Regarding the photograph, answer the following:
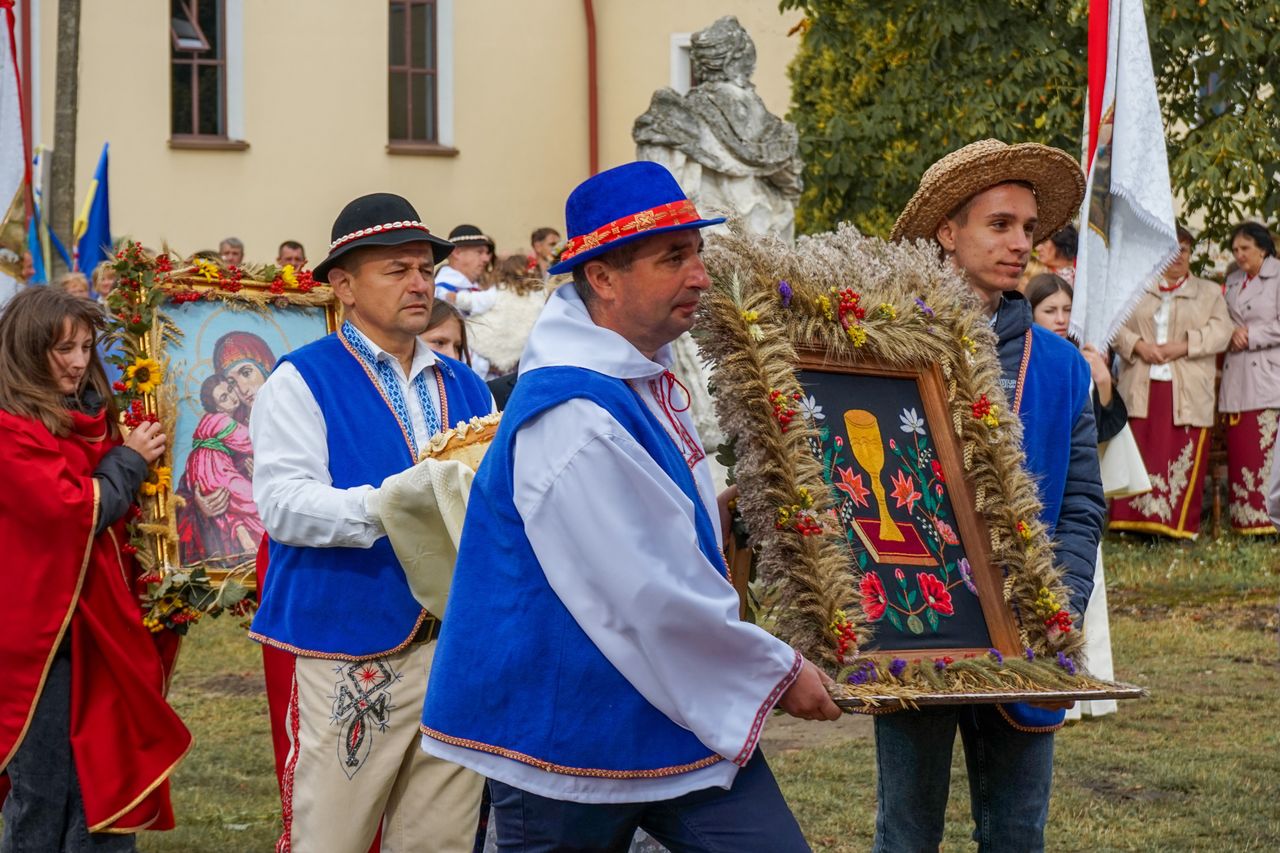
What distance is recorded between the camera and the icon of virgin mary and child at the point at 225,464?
5.74 metres

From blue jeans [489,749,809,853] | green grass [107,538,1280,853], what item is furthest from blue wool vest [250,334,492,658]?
green grass [107,538,1280,853]

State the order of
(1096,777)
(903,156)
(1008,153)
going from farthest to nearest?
(903,156) → (1096,777) → (1008,153)

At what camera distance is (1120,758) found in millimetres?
7828

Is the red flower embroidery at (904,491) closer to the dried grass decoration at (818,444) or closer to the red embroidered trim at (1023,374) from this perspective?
the dried grass decoration at (818,444)

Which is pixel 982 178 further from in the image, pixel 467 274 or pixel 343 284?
pixel 467 274

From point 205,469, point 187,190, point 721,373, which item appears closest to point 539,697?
point 721,373

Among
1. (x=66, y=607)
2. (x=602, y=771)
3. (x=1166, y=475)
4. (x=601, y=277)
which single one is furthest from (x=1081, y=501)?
(x=1166, y=475)

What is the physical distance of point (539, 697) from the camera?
3471 millimetres

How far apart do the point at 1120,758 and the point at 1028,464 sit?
3.80 meters

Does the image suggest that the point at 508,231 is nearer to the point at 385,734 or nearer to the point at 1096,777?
the point at 1096,777

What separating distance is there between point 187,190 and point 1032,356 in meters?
17.5

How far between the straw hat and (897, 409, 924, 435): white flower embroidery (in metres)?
0.53

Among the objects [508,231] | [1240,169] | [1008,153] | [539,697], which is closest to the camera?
[539,697]

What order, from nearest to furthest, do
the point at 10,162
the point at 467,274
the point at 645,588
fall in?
1. the point at 645,588
2. the point at 10,162
3. the point at 467,274
